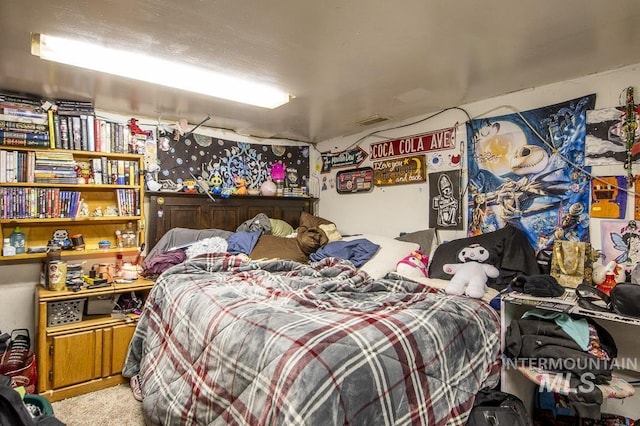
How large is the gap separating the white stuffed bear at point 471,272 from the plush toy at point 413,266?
0.18m

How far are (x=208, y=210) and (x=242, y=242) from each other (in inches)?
24.9

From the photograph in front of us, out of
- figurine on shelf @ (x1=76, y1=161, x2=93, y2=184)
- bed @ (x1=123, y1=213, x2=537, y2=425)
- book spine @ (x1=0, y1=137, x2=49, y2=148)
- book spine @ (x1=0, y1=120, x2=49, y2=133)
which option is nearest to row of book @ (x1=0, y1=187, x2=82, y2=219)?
figurine on shelf @ (x1=76, y1=161, x2=93, y2=184)

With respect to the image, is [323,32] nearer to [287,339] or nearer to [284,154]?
[287,339]

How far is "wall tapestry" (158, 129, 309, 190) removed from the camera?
3.42 meters

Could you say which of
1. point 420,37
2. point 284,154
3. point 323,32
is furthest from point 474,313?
point 284,154

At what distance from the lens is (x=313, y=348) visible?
1.33m

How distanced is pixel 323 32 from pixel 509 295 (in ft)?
5.71

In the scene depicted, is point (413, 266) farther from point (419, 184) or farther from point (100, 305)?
point (100, 305)

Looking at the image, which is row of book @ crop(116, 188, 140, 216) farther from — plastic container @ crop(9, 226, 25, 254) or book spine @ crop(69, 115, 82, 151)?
plastic container @ crop(9, 226, 25, 254)

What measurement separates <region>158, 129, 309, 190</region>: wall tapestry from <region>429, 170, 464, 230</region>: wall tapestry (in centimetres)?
178

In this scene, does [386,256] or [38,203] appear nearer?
[38,203]

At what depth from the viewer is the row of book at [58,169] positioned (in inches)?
100

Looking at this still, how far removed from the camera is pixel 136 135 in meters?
3.20

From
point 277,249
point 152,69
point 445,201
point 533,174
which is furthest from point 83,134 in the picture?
point 533,174
